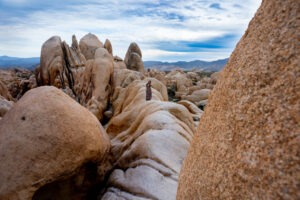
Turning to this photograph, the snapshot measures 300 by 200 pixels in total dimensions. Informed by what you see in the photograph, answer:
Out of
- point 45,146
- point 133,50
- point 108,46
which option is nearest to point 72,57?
→ point 108,46

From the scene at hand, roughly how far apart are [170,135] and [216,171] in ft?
15.2

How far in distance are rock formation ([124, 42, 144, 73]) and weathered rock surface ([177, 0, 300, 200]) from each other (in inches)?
1143

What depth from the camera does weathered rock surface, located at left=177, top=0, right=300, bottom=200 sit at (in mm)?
1416

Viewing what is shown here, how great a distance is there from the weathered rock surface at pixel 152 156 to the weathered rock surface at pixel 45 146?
2.70 ft

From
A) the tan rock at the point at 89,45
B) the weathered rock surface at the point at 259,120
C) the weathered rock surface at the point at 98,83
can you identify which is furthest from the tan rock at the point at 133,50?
the weathered rock surface at the point at 259,120

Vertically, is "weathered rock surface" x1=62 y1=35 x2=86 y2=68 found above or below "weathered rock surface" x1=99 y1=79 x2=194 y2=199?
above

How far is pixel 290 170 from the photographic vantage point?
135 cm

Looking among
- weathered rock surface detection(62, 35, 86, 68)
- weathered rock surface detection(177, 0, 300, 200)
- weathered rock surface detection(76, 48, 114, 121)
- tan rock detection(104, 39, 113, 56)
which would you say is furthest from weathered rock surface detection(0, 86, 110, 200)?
tan rock detection(104, 39, 113, 56)

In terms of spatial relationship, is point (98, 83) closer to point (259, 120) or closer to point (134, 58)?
point (134, 58)

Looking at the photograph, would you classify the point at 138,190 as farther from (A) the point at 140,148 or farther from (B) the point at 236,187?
(B) the point at 236,187

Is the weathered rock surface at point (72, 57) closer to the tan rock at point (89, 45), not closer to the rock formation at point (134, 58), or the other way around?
the tan rock at point (89, 45)

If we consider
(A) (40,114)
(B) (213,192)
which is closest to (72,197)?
(A) (40,114)

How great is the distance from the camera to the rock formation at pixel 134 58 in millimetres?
30938

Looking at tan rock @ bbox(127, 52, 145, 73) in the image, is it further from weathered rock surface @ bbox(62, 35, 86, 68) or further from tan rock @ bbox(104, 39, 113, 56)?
weathered rock surface @ bbox(62, 35, 86, 68)
